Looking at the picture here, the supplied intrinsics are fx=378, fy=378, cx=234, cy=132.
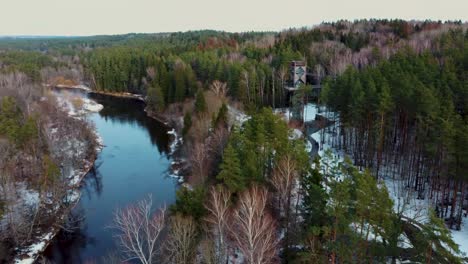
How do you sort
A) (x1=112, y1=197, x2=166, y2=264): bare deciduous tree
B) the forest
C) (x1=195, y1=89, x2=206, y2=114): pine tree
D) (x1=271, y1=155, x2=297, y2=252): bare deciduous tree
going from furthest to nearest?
1. (x1=195, y1=89, x2=206, y2=114): pine tree
2. (x1=271, y1=155, x2=297, y2=252): bare deciduous tree
3. the forest
4. (x1=112, y1=197, x2=166, y2=264): bare deciduous tree

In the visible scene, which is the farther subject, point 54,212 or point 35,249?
point 54,212

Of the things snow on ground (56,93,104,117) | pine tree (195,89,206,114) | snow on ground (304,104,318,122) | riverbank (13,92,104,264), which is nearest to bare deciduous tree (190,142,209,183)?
riverbank (13,92,104,264)

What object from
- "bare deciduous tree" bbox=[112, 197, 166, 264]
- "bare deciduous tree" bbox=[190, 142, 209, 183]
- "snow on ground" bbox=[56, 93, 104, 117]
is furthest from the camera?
"snow on ground" bbox=[56, 93, 104, 117]

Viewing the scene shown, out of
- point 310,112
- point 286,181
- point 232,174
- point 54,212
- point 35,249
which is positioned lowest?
point 35,249

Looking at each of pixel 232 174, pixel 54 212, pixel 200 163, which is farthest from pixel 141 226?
pixel 54 212

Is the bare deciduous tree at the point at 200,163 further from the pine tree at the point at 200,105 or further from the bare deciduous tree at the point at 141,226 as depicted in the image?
the pine tree at the point at 200,105

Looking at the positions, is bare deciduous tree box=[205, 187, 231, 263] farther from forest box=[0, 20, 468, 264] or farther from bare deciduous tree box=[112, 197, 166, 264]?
bare deciduous tree box=[112, 197, 166, 264]

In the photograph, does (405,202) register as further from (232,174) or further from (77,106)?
(77,106)

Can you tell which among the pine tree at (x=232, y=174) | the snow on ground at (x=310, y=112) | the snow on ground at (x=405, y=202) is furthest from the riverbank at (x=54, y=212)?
the snow on ground at (x=310, y=112)

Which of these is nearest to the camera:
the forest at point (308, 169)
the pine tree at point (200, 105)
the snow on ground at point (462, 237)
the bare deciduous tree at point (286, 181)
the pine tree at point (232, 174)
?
the forest at point (308, 169)
